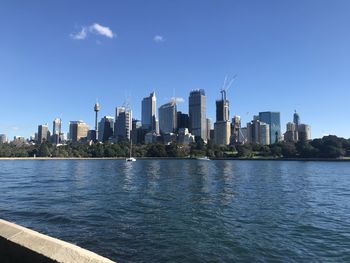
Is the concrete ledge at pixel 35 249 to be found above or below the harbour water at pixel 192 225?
above

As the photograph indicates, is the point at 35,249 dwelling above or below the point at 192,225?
above

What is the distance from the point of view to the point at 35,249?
8.74 metres

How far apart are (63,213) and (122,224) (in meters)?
7.17

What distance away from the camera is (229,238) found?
23.0 metres

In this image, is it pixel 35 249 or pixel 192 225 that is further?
pixel 192 225

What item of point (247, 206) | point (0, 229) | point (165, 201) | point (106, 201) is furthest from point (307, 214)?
point (0, 229)

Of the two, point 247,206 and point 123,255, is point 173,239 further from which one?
point 247,206

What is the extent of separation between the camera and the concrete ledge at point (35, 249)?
8117 mm

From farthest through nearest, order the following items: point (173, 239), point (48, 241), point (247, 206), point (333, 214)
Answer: point (247, 206), point (333, 214), point (173, 239), point (48, 241)

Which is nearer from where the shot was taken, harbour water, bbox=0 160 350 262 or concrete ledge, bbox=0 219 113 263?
concrete ledge, bbox=0 219 113 263

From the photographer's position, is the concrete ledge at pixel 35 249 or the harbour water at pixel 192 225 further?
the harbour water at pixel 192 225

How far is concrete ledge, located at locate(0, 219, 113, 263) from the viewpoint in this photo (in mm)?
8117

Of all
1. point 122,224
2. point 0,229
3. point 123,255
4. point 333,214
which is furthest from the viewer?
point 333,214

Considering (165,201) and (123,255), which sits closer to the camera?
(123,255)
